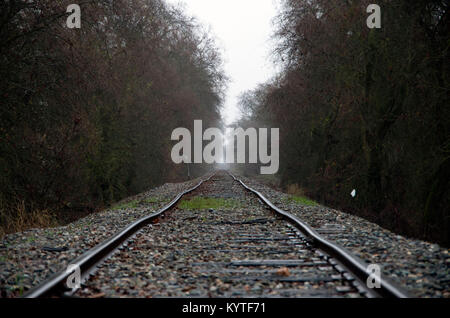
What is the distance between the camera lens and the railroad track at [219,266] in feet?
12.0

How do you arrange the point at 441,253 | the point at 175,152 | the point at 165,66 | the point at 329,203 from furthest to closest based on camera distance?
the point at 175,152, the point at 165,66, the point at 329,203, the point at 441,253

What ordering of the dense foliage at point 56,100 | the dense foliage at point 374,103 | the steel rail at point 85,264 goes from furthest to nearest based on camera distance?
1. the dense foliage at point 374,103
2. the dense foliage at point 56,100
3. the steel rail at point 85,264

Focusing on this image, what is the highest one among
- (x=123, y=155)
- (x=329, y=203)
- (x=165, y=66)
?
(x=165, y=66)

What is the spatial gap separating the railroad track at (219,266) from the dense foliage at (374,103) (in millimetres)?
4114

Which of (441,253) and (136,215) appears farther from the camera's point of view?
(136,215)

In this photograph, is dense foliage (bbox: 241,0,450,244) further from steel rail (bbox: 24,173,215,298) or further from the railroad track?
steel rail (bbox: 24,173,215,298)

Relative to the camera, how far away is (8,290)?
3.76 meters

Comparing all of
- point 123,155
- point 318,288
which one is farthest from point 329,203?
point 318,288

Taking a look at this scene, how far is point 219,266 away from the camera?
4621 millimetres

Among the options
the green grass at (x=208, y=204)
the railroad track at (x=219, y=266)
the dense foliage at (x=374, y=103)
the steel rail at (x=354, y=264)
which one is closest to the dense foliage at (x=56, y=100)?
the green grass at (x=208, y=204)

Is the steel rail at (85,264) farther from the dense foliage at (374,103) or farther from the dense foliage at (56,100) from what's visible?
the dense foliage at (374,103)

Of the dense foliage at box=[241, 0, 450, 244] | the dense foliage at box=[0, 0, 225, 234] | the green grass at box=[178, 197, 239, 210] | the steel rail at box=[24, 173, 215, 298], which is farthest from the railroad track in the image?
the dense foliage at box=[241, 0, 450, 244]
